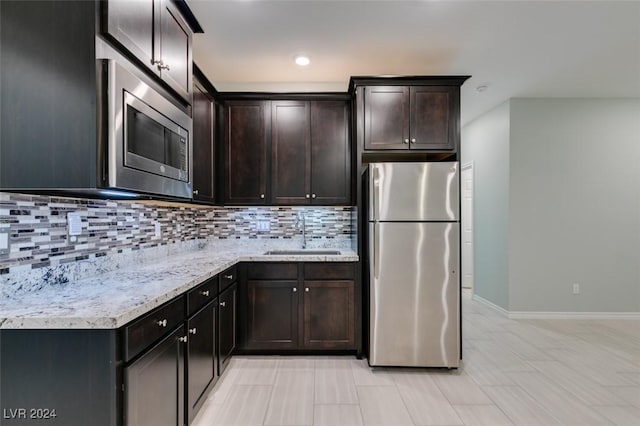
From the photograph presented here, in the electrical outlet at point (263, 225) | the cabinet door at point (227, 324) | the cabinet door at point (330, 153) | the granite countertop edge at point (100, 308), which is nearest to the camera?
the granite countertop edge at point (100, 308)

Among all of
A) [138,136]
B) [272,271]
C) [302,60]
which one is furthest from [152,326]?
[302,60]

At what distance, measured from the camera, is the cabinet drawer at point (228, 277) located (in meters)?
2.35

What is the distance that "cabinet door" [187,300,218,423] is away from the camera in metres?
1.76

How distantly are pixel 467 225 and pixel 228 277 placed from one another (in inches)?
169

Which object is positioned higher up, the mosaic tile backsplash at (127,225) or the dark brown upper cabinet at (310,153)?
the dark brown upper cabinet at (310,153)

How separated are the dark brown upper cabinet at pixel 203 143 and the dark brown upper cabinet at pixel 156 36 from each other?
20.4 inches

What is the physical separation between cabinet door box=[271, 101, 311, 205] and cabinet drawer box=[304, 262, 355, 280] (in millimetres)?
699

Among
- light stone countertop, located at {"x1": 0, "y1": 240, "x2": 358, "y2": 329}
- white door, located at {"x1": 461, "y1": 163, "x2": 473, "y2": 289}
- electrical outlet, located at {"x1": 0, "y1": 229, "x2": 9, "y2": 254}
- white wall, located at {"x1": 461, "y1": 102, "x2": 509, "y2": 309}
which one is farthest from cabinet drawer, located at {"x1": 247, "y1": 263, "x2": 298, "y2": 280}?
white door, located at {"x1": 461, "y1": 163, "x2": 473, "y2": 289}

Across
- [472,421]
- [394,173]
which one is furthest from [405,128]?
[472,421]

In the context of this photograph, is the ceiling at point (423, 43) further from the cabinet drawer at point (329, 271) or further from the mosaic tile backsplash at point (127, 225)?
the cabinet drawer at point (329, 271)

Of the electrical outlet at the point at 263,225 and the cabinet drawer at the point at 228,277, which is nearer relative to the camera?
the cabinet drawer at the point at 228,277

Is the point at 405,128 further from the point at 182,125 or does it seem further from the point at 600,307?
the point at 600,307

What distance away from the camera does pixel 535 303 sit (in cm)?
386

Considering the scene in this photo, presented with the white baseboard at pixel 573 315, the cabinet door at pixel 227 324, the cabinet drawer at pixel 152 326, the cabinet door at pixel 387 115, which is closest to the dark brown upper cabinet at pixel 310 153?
the cabinet door at pixel 387 115
